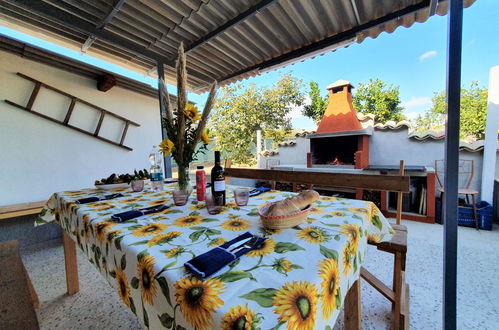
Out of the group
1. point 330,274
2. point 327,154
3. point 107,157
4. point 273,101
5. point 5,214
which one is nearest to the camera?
point 330,274

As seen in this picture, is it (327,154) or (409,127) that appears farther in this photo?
(327,154)

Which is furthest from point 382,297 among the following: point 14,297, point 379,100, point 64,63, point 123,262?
point 379,100

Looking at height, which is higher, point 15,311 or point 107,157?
point 107,157

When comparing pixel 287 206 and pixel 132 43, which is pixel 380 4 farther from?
pixel 132 43

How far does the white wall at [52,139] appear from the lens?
2.20 meters

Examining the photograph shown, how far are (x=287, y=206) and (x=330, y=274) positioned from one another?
250 millimetres

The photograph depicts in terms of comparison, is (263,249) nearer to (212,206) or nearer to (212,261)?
(212,261)

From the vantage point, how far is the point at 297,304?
35cm

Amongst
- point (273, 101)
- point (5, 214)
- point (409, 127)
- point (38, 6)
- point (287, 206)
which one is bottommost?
point (5, 214)

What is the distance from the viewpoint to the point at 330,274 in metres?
0.44

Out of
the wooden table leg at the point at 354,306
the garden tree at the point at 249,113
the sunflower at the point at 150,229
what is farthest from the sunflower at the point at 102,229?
the garden tree at the point at 249,113

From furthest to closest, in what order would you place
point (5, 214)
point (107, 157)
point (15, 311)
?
point (107, 157), point (5, 214), point (15, 311)

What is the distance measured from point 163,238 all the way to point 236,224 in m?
0.24

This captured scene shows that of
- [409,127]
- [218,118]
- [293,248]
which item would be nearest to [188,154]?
[293,248]
